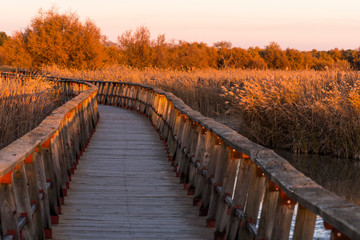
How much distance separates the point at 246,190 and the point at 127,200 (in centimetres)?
255

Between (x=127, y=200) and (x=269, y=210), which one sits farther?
(x=127, y=200)

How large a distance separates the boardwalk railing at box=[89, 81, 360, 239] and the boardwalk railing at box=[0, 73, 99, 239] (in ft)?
5.31

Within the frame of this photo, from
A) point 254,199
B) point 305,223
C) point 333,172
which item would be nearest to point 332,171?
point 333,172

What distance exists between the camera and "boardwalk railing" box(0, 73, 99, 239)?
3627mm

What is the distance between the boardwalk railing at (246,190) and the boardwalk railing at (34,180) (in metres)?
1.62

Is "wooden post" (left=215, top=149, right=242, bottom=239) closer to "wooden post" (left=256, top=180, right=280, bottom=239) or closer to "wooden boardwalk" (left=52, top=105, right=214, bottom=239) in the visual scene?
"wooden boardwalk" (left=52, top=105, right=214, bottom=239)

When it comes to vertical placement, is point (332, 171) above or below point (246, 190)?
below

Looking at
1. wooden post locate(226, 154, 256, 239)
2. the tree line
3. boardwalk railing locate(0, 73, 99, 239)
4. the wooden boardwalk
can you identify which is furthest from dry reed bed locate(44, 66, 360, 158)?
the tree line

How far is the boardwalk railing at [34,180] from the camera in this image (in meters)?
3.63

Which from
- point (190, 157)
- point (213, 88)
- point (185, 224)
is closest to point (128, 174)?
point (190, 157)

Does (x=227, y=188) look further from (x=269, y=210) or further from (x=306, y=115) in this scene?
(x=306, y=115)

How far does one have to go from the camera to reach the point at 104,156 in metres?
9.77

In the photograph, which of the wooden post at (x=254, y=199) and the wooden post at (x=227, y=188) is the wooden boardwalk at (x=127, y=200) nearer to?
the wooden post at (x=227, y=188)

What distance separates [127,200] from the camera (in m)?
6.61
